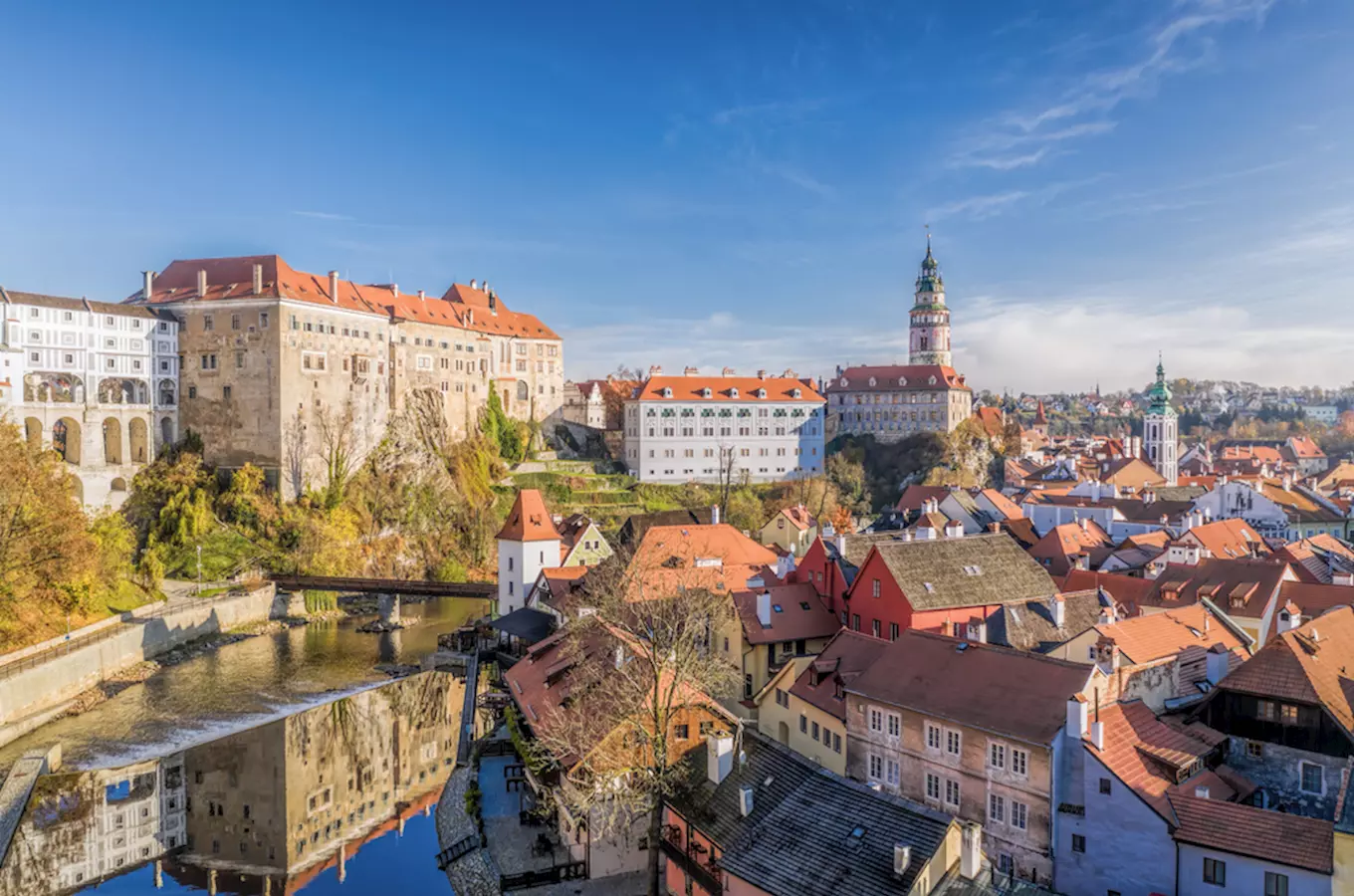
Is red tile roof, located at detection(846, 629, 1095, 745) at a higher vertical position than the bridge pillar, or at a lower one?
higher

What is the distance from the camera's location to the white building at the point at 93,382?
50.3m

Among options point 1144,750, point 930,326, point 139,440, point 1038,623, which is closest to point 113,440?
point 139,440

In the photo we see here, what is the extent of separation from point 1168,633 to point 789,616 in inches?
417

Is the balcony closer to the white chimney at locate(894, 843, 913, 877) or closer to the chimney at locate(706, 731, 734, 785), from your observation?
the chimney at locate(706, 731, 734, 785)

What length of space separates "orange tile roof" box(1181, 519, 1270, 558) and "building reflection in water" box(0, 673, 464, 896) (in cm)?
3236

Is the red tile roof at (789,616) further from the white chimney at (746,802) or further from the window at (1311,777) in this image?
the window at (1311,777)

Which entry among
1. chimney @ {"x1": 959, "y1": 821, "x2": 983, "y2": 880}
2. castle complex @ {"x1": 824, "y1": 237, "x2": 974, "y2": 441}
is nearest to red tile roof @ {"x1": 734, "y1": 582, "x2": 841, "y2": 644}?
chimney @ {"x1": 959, "y1": 821, "x2": 983, "y2": 880}

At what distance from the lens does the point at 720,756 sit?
1758 cm

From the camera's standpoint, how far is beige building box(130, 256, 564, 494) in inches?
2205

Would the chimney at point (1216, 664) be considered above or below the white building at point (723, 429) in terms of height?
below

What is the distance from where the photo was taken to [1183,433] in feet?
474

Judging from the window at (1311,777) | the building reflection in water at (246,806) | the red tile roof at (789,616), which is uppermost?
the red tile roof at (789,616)

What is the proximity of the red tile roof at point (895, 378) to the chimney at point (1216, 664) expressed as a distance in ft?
193

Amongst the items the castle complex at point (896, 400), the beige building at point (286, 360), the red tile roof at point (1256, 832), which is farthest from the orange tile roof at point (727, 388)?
the red tile roof at point (1256, 832)
